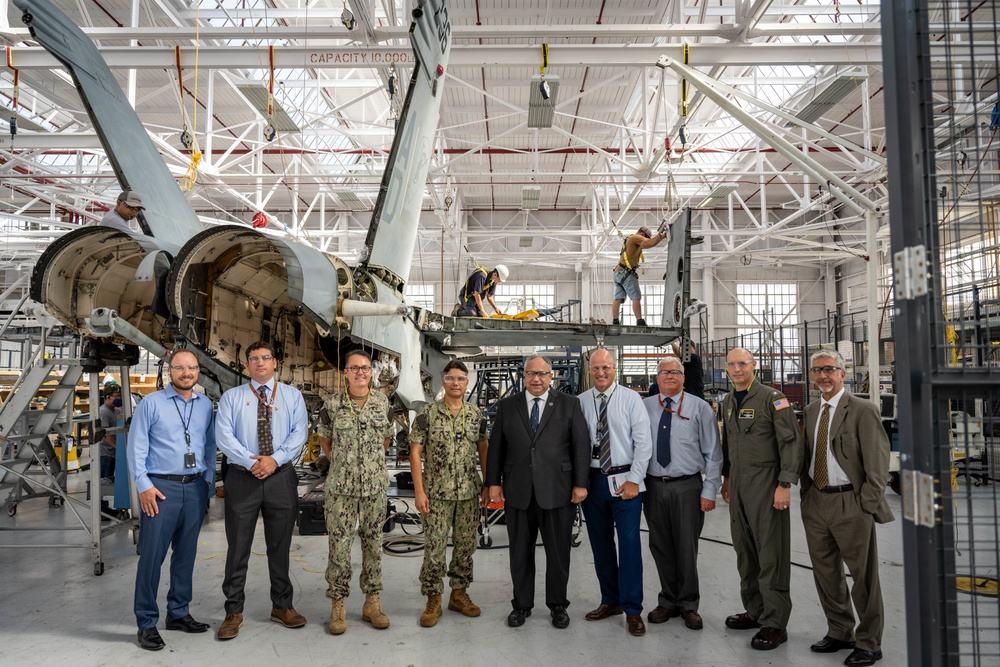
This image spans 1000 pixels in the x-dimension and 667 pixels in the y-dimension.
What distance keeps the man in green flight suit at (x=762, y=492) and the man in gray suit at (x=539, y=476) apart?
1.16m

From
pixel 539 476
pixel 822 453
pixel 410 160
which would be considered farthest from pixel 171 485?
pixel 822 453

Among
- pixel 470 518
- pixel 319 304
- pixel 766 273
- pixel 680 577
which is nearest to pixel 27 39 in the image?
pixel 319 304

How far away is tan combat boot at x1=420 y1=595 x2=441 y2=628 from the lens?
4734 millimetres

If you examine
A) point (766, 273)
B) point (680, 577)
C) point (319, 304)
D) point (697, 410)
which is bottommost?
point (680, 577)

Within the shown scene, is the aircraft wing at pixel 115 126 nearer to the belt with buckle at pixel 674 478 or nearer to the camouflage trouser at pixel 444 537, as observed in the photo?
the camouflage trouser at pixel 444 537

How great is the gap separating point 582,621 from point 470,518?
1203 millimetres

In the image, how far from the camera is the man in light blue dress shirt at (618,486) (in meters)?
4.71

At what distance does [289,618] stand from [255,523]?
78cm

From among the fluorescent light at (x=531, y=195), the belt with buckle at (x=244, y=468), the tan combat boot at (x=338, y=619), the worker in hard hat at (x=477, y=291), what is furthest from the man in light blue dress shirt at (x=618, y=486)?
the fluorescent light at (x=531, y=195)

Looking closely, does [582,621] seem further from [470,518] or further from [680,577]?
[470,518]

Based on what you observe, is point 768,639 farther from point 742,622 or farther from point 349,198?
point 349,198

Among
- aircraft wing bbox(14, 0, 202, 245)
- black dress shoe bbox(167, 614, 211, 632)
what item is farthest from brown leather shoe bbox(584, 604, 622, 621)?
aircraft wing bbox(14, 0, 202, 245)

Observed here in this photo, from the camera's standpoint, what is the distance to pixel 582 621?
4875 mm

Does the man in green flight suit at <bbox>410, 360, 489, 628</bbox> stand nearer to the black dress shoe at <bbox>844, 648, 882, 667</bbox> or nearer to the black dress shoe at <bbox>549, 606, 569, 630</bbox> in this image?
the black dress shoe at <bbox>549, 606, 569, 630</bbox>
